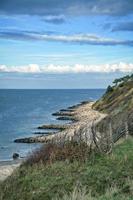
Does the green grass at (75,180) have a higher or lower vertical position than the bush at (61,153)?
lower

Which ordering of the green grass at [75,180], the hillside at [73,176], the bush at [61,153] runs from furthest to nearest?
the bush at [61,153] < the green grass at [75,180] < the hillside at [73,176]

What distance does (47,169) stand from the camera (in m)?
17.3

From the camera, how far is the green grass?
45.9ft

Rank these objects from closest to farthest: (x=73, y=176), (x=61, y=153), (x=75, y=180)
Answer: (x=75, y=180) < (x=73, y=176) < (x=61, y=153)

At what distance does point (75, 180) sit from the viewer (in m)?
15.6

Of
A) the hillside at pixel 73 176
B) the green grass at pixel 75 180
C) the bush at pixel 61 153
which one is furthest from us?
the bush at pixel 61 153

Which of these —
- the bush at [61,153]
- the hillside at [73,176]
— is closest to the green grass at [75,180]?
the hillside at [73,176]

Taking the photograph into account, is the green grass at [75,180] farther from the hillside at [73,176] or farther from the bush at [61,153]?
the bush at [61,153]

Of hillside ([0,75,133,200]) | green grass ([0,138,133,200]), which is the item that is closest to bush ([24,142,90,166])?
hillside ([0,75,133,200])

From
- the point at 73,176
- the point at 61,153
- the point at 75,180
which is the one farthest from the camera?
the point at 61,153

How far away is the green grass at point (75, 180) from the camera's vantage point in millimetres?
13990

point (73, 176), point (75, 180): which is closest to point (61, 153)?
point (73, 176)

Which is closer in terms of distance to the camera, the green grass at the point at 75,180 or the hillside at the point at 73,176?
the hillside at the point at 73,176

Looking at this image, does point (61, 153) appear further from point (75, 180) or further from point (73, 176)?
point (75, 180)
